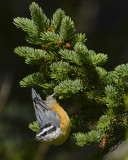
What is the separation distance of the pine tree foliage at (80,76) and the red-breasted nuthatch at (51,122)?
176 mm

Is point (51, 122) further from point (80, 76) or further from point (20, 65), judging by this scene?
point (20, 65)

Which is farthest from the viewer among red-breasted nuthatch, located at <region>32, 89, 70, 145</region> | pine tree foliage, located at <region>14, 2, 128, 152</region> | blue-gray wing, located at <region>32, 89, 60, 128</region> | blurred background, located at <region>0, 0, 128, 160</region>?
blurred background, located at <region>0, 0, 128, 160</region>

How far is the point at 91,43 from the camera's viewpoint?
348cm

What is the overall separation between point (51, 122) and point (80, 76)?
0.77m

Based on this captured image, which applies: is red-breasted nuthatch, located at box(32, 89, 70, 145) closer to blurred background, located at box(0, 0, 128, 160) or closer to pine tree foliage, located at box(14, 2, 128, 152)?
pine tree foliage, located at box(14, 2, 128, 152)

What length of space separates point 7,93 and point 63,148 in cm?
94

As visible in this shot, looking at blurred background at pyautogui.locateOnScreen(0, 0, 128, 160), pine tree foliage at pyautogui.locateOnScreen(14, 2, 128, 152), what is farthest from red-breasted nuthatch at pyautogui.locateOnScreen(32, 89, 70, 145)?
blurred background at pyautogui.locateOnScreen(0, 0, 128, 160)

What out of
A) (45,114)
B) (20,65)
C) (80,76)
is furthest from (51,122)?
(20,65)

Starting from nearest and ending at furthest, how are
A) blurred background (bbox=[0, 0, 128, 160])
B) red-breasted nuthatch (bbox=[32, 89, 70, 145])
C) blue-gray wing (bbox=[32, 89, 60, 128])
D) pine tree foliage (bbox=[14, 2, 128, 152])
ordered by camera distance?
pine tree foliage (bbox=[14, 2, 128, 152]) < red-breasted nuthatch (bbox=[32, 89, 70, 145]) < blue-gray wing (bbox=[32, 89, 60, 128]) < blurred background (bbox=[0, 0, 128, 160])

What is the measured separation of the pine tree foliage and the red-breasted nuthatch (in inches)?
6.9

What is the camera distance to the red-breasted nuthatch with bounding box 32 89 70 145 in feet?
8.16

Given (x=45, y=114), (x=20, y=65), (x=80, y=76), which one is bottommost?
(x=80, y=76)

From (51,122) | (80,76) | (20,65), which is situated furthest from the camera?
(20,65)

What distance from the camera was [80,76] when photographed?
2.18 meters
